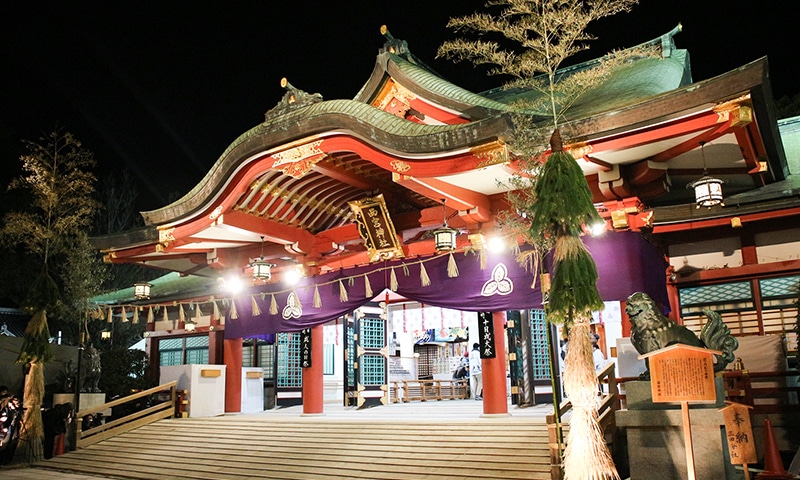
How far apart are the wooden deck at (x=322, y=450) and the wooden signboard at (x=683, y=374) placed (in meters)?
2.23

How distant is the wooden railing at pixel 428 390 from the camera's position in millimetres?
18859

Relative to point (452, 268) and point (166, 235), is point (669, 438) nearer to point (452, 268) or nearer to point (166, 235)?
point (452, 268)

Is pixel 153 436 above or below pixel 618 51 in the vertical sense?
below

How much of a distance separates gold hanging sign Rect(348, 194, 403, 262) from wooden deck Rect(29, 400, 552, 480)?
3.20 m

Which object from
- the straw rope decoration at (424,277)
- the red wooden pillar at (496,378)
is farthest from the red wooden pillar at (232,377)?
the red wooden pillar at (496,378)

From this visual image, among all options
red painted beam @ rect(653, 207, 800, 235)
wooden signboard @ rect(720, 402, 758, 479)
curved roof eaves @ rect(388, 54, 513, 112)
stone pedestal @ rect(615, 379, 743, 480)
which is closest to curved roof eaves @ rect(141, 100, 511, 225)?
curved roof eaves @ rect(388, 54, 513, 112)

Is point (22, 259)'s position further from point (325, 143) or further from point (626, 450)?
point (626, 450)

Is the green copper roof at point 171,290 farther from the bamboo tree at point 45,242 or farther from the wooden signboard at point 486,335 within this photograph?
the wooden signboard at point 486,335

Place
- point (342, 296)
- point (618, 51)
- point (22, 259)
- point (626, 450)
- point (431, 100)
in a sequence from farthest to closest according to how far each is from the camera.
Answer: point (22, 259) < point (342, 296) < point (431, 100) < point (626, 450) < point (618, 51)

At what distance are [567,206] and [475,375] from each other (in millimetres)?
14414

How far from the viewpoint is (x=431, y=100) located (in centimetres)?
1170

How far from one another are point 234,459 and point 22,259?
56.2ft

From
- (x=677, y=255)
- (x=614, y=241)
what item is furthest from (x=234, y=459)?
(x=677, y=255)

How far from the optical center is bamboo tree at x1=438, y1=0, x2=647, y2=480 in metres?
5.70
